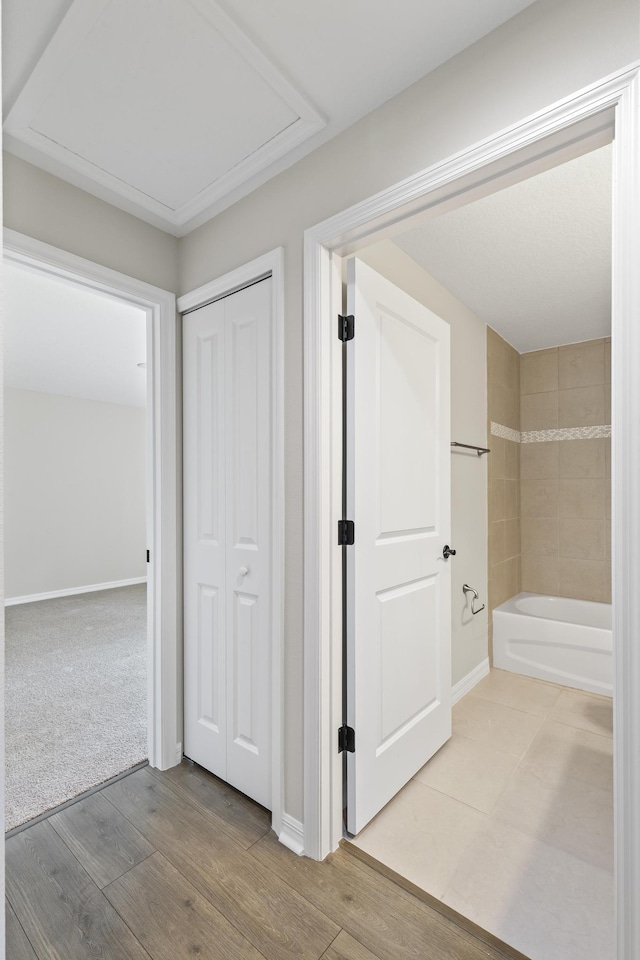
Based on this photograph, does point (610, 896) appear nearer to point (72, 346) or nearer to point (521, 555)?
point (521, 555)

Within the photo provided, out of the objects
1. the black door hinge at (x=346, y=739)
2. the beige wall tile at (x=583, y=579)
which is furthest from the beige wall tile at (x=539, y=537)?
the black door hinge at (x=346, y=739)

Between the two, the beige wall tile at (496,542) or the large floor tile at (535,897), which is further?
the beige wall tile at (496,542)

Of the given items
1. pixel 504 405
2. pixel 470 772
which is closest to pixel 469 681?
pixel 470 772

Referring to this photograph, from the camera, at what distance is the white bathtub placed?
2949 millimetres

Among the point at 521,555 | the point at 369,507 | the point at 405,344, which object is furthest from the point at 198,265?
the point at 521,555

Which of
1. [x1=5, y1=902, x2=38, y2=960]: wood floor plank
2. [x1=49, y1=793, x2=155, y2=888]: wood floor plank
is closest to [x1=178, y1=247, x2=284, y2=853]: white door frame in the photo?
[x1=49, y1=793, x2=155, y2=888]: wood floor plank

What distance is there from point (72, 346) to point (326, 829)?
4.00 meters

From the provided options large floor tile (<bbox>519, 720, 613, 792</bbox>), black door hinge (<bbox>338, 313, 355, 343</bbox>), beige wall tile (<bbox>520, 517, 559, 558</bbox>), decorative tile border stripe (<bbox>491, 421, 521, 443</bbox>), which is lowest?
large floor tile (<bbox>519, 720, 613, 792</bbox>)

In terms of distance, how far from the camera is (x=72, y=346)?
407 centimetres

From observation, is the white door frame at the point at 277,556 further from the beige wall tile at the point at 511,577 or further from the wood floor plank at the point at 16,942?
the beige wall tile at the point at 511,577

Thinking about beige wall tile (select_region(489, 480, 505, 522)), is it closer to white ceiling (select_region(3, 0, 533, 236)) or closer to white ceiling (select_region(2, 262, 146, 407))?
white ceiling (select_region(3, 0, 533, 236))

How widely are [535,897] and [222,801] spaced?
1.16 metres

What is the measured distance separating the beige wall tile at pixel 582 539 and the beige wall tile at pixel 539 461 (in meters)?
0.41

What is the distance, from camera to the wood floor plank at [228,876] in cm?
135
